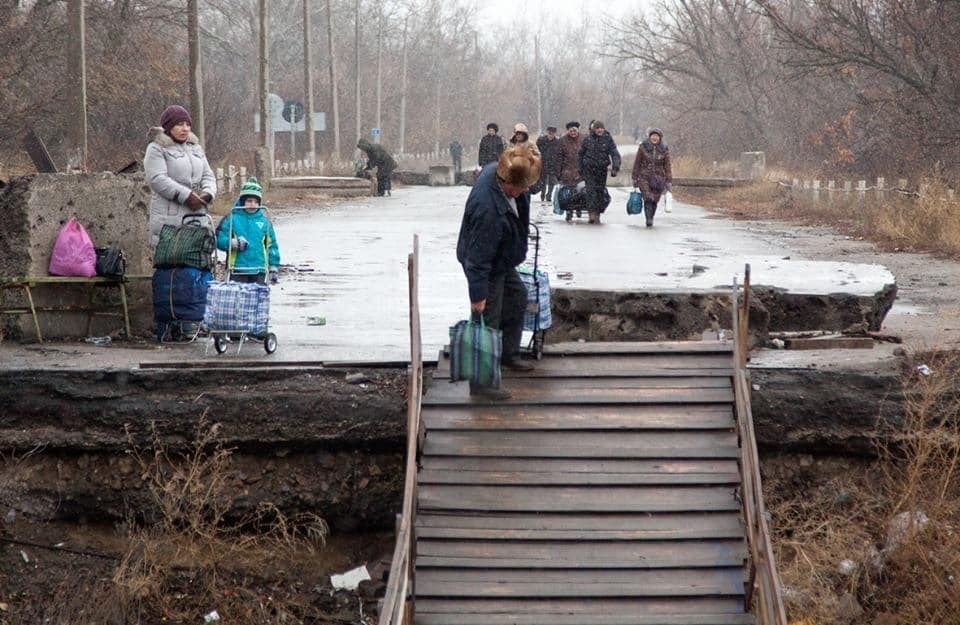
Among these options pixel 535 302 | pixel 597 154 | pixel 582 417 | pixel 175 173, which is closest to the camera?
pixel 582 417

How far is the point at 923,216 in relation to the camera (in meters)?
19.0

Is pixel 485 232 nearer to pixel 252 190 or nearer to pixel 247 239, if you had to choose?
pixel 252 190

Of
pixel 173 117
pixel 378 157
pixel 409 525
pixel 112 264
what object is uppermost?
pixel 173 117

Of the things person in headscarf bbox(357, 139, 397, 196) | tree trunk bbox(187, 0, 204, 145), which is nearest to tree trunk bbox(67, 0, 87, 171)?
tree trunk bbox(187, 0, 204, 145)

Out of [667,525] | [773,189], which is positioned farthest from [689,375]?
[773,189]

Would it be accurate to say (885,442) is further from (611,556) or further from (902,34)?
(902,34)

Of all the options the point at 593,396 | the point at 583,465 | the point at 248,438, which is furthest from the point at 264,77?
the point at 583,465

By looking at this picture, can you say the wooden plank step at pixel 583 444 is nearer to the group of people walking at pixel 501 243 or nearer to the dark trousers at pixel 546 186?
the group of people walking at pixel 501 243

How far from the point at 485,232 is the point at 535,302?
0.92 m

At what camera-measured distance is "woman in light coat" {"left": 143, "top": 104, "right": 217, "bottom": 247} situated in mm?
10078

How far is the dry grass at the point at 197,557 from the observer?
29.2 feet

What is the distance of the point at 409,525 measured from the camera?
273 inches

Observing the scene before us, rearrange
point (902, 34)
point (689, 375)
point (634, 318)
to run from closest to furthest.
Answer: point (689, 375) < point (634, 318) < point (902, 34)

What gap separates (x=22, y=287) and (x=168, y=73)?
20.8 m
